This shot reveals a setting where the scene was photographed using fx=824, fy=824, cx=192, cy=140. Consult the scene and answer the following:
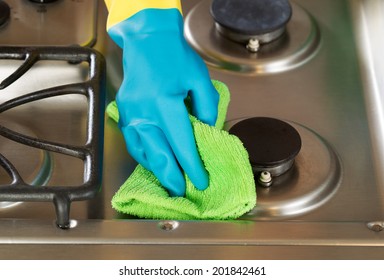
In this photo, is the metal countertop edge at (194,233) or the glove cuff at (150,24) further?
the glove cuff at (150,24)

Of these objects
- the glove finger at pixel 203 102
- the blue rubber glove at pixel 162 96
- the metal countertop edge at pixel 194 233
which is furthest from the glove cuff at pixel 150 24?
the metal countertop edge at pixel 194 233

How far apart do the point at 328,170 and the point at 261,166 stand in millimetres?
111

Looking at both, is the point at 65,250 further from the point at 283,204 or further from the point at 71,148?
the point at 283,204

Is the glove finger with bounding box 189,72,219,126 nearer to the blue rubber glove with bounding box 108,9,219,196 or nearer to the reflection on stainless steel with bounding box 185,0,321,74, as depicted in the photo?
the blue rubber glove with bounding box 108,9,219,196

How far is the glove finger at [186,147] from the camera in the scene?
→ 1144mm

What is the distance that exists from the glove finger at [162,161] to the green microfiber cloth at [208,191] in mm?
12

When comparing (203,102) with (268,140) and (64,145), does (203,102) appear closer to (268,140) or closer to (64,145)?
(268,140)

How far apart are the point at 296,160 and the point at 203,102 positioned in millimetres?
165

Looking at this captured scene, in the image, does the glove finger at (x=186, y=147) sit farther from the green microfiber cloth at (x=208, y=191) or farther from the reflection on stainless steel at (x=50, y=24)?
the reflection on stainless steel at (x=50, y=24)

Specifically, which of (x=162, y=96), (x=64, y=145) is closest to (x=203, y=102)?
(x=162, y=96)

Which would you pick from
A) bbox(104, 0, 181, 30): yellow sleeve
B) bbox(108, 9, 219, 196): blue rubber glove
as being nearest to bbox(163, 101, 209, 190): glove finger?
bbox(108, 9, 219, 196): blue rubber glove

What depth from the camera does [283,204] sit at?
117cm
